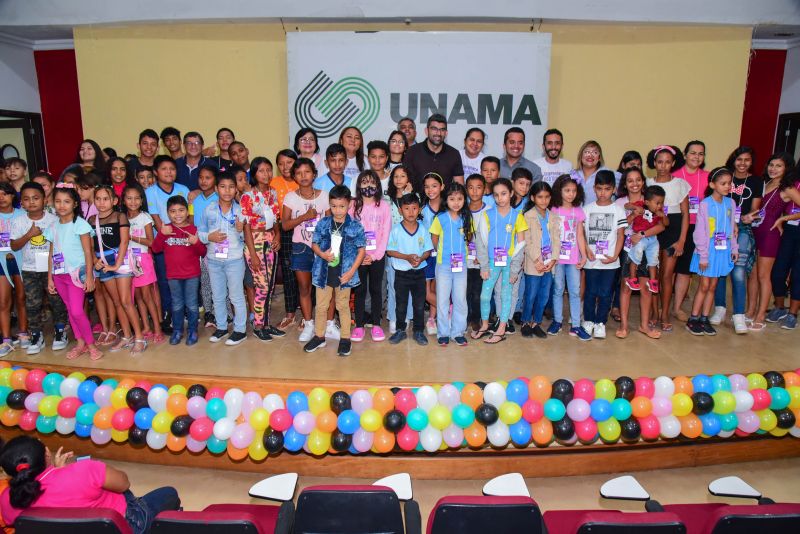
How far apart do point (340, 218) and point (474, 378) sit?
1396 mm

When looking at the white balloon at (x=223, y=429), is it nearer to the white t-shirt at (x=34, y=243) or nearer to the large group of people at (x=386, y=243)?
the large group of people at (x=386, y=243)

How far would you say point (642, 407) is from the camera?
9.11 ft

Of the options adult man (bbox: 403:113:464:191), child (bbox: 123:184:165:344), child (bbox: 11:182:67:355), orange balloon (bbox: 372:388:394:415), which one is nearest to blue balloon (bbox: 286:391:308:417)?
orange balloon (bbox: 372:388:394:415)

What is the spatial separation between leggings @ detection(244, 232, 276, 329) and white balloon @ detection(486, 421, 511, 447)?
1913mm

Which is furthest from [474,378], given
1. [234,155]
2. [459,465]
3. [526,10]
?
[526,10]

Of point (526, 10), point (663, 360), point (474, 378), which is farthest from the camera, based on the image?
point (526, 10)

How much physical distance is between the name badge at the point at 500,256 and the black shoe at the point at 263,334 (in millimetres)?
1792

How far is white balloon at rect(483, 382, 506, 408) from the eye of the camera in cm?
276

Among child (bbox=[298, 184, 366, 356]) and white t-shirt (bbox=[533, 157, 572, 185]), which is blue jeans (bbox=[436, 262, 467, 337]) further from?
white t-shirt (bbox=[533, 157, 572, 185])

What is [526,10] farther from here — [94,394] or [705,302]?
[94,394]

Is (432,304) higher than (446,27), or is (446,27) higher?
(446,27)

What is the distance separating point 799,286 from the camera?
4.03 meters

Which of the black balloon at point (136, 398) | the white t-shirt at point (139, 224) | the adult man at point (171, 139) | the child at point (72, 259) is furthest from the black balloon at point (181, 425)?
the adult man at point (171, 139)

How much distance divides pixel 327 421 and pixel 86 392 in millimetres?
1483
